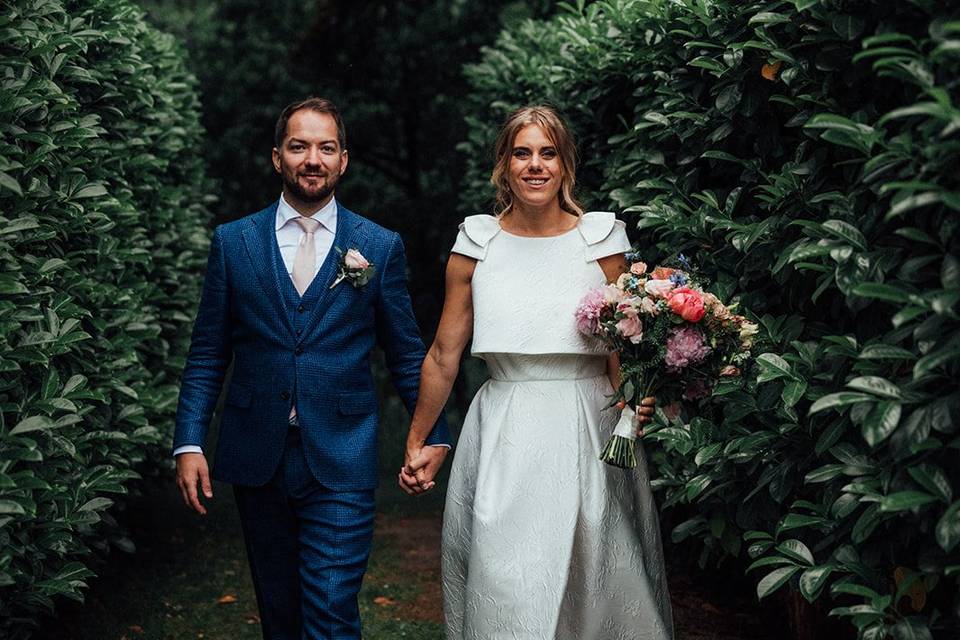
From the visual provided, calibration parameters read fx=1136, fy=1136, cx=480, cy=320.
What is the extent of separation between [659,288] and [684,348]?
0.21 meters

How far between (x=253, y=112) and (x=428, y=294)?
276 centimetres

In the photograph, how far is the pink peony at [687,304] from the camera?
11.3ft

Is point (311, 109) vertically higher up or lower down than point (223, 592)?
higher up

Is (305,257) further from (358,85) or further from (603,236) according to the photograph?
(358,85)

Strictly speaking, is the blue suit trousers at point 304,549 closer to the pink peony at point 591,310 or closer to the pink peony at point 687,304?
the pink peony at point 591,310

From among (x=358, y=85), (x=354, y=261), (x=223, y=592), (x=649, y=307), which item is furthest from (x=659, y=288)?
(x=358, y=85)

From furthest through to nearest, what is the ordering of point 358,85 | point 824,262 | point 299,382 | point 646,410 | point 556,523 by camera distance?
point 358,85 < point 299,382 < point 556,523 < point 646,410 < point 824,262

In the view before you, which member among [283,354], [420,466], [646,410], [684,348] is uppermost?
[684,348]

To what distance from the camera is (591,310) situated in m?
3.74

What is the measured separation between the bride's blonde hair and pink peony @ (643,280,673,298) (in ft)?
2.17

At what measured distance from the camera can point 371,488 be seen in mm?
4070

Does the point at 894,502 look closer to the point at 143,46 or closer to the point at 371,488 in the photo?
the point at 371,488

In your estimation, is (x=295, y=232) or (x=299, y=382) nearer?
(x=299, y=382)

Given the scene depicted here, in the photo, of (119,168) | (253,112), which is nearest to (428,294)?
(253,112)
